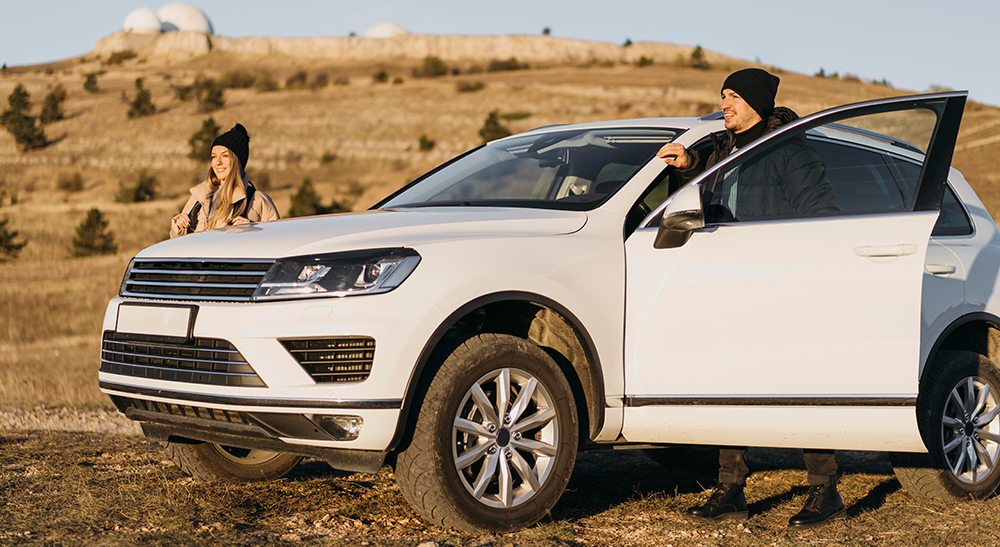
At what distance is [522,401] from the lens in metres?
3.93

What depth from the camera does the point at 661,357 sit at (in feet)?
13.6

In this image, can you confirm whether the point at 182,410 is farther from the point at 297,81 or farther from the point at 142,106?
the point at 297,81

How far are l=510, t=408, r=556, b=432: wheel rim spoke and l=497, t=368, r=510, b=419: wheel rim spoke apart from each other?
3.9 inches

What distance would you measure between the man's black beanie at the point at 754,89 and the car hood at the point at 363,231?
116 centimetres

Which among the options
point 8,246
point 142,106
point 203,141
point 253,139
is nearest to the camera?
point 8,246

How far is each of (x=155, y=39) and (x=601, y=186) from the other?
338 ft

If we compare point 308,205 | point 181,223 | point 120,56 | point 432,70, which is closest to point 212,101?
point 432,70

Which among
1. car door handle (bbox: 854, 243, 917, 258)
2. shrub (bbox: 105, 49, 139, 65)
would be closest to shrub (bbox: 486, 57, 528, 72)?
shrub (bbox: 105, 49, 139, 65)

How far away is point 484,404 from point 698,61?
79.7 meters

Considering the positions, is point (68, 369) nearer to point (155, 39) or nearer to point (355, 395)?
point (355, 395)

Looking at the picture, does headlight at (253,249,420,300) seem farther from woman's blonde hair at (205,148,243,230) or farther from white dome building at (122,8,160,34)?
white dome building at (122,8,160,34)

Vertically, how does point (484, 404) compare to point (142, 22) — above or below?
below

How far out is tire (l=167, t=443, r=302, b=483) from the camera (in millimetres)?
4832

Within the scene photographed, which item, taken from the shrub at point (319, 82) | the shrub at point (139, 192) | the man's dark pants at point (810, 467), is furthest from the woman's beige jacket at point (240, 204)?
the shrub at point (319, 82)
